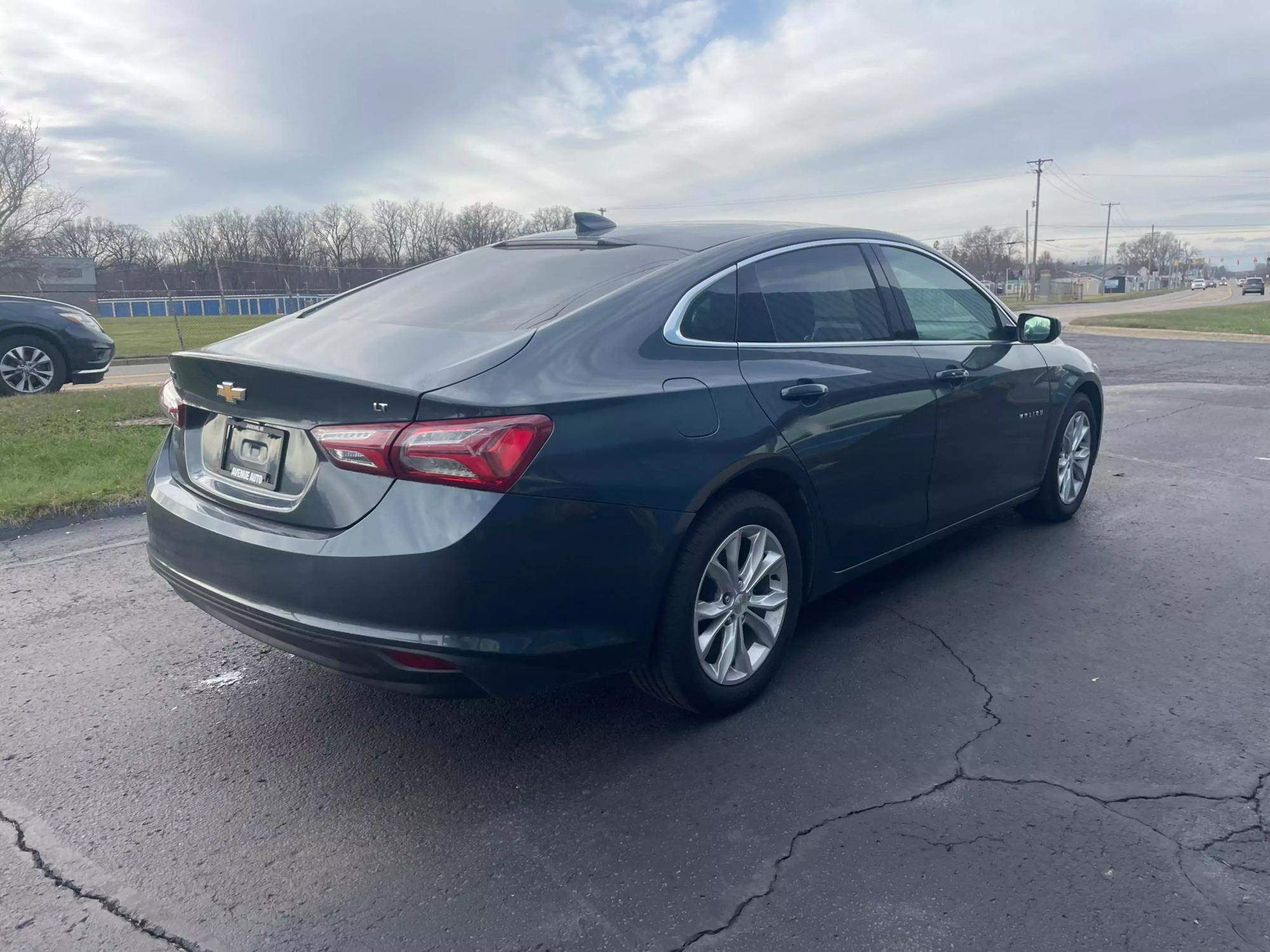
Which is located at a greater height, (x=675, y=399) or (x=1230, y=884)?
(x=675, y=399)

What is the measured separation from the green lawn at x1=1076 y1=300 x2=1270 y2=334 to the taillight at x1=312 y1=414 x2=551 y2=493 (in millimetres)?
27267

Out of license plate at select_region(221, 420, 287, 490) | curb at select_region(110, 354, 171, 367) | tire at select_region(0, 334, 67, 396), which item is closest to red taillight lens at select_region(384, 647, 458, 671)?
license plate at select_region(221, 420, 287, 490)

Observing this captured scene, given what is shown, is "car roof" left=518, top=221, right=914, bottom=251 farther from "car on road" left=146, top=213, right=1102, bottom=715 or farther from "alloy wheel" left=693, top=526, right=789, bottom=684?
"alloy wheel" left=693, top=526, right=789, bottom=684

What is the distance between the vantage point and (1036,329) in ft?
16.9

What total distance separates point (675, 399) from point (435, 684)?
45.1 inches

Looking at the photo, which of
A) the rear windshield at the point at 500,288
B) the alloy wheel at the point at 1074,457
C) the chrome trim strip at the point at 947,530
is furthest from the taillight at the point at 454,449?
the alloy wheel at the point at 1074,457

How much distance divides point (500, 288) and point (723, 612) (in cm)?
143

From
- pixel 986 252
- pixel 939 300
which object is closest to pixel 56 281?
pixel 939 300

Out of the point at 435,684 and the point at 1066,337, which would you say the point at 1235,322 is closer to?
the point at 1066,337

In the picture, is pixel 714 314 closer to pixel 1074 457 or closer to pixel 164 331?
pixel 1074 457

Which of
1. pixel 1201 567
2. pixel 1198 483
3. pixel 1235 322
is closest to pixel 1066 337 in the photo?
pixel 1235 322

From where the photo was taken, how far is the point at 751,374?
3.40m

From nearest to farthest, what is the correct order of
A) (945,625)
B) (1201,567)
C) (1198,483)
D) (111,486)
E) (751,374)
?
(751,374) → (945,625) → (1201,567) → (111,486) → (1198,483)

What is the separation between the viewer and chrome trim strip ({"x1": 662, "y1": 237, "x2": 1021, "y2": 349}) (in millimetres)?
3260
